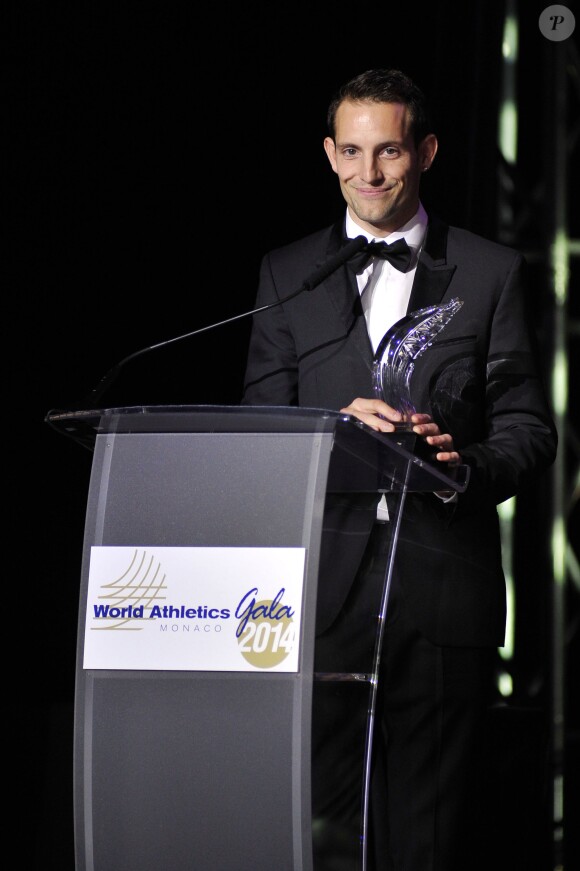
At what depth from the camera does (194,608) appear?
4.84 ft

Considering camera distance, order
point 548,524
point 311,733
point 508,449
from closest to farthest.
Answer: point 311,733 → point 508,449 → point 548,524

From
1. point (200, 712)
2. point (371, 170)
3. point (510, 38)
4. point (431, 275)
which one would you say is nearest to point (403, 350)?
point (431, 275)

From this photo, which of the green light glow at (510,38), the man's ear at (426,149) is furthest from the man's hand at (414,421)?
the green light glow at (510,38)

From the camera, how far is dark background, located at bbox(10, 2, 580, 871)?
9.74 feet

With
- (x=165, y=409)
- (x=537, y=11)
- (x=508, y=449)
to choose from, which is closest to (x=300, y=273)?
(x=508, y=449)

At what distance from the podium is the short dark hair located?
0.90 meters

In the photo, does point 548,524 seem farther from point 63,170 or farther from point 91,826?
point 91,826

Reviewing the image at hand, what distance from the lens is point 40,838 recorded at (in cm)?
281

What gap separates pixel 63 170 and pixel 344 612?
1934 millimetres

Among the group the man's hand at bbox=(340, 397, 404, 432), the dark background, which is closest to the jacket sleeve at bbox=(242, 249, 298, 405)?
the man's hand at bbox=(340, 397, 404, 432)

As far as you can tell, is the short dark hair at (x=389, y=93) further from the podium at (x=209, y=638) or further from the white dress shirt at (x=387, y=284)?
the podium at (x=209, y=638)

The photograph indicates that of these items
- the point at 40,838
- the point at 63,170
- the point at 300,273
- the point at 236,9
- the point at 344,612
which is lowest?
the point at 40,838

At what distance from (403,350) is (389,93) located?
0.65 meters

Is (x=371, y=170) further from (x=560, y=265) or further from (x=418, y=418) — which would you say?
(x=560, y=265)
